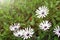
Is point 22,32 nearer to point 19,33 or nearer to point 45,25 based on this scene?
point 19,33

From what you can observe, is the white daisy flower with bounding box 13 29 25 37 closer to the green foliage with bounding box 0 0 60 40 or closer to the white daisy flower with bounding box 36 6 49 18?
the green foliage with bounding box 0 0 60 40

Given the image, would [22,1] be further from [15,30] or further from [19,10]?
[15,30]

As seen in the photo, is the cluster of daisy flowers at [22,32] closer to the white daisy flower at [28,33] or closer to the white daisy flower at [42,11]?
the white daisy flower at [28,33]

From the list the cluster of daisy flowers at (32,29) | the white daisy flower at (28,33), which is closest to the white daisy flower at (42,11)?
the cluster of daisy flowers at (32,29)

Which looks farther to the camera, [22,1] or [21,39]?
[22,1]

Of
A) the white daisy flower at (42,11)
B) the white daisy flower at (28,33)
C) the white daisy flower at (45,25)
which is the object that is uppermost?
the white daisy flower at (42,11)

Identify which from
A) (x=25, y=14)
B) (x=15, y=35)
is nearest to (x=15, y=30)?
(x=15, y=35)

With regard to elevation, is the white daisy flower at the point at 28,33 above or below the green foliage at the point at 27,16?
below
